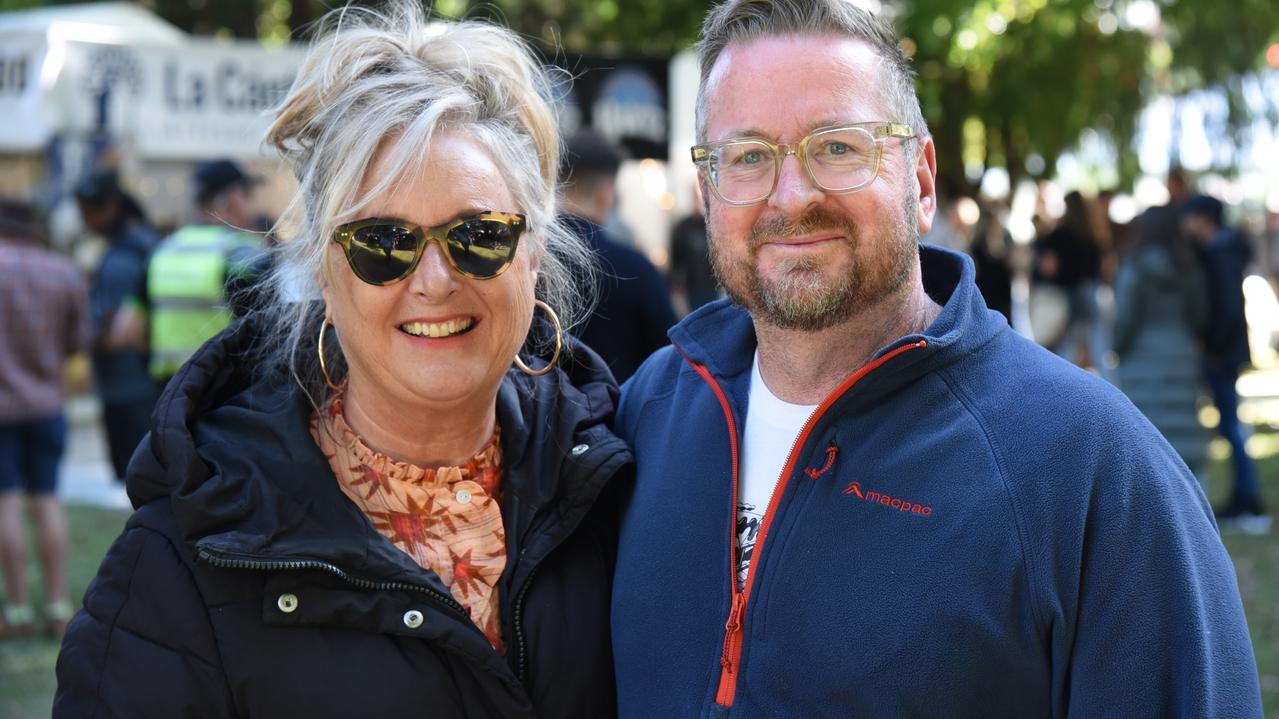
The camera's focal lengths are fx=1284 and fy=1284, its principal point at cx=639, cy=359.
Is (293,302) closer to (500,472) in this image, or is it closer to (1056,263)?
(500,472)

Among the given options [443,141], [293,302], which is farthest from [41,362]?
[443,141]

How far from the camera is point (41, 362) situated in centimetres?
653

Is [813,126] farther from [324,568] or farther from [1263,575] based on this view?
[1263,575]

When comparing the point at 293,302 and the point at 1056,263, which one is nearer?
the point at 293,302

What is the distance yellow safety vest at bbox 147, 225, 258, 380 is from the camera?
6.43 m

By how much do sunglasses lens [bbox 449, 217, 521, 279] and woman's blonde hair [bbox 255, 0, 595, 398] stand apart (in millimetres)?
103

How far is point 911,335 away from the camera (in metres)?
2.16

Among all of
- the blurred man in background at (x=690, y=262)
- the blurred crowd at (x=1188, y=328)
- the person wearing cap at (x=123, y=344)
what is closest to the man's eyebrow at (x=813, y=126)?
the person wearing cap at (x=123, y=344)

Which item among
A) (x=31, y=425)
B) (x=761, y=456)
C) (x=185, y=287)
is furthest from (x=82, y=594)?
(x=761, y=456)

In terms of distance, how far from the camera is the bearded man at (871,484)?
1.95 metres

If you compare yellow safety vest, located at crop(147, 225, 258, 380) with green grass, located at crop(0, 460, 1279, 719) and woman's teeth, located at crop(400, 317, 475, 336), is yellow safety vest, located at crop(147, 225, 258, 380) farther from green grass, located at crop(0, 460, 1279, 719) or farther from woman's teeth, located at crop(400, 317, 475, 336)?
woman's teeth, located at crop(400, 317, 475, 336)

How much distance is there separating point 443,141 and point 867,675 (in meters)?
1.17

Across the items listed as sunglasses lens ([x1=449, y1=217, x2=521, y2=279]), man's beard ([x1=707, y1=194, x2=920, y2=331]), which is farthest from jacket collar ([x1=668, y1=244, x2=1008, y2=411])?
sunglasses lens ([x1=449, y1=217, x2=521, y2=279])

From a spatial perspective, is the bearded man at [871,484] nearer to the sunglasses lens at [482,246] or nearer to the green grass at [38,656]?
the sunglasses lens at [482,246]
